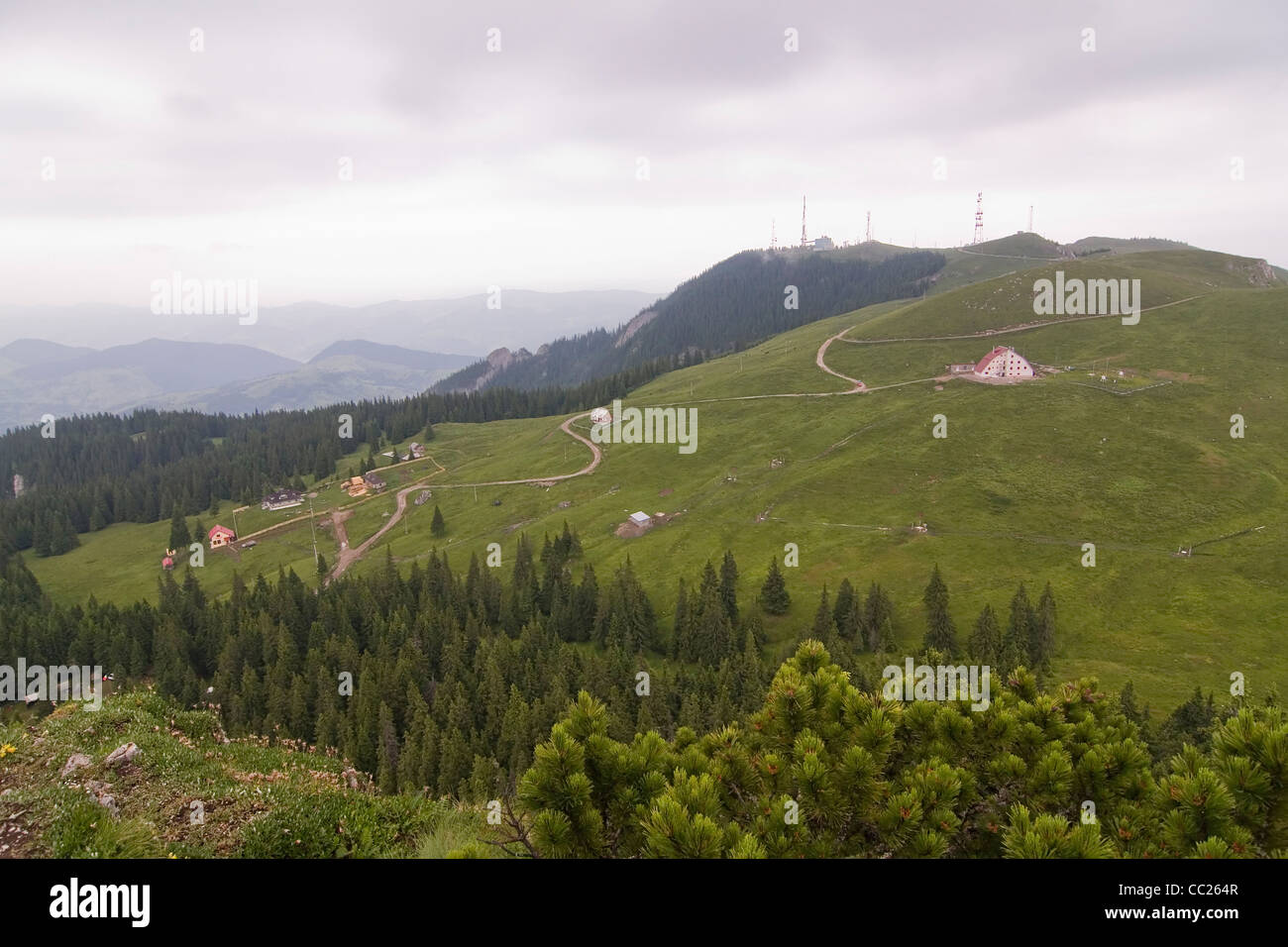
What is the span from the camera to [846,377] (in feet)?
584

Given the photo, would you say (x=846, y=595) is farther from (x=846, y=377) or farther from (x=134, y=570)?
(x=134, y=570)

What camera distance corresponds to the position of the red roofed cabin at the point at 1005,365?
152875 mm

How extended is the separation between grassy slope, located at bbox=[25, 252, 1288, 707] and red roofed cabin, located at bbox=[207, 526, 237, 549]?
72.1 ft

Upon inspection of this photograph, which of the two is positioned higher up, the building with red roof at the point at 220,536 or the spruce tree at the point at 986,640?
the spruce tree at the point at 986,640

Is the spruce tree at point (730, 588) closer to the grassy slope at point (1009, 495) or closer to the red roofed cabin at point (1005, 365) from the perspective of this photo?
the grassy slope at point (1009, 495)

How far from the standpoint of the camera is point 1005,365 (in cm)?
15362

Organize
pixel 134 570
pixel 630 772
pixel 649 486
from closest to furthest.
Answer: pixel 630 772 → pixel 649 486 → pixel 134 570

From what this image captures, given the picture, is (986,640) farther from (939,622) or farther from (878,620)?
(878,620)

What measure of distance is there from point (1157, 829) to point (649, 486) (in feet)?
438

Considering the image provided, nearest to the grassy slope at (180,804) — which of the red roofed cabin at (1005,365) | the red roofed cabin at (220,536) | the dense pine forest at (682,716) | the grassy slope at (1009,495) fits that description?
the dense pine forest at (682,716)

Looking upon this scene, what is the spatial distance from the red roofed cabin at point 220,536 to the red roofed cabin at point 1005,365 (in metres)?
203

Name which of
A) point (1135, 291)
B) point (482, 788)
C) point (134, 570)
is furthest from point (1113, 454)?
point (134, 570)

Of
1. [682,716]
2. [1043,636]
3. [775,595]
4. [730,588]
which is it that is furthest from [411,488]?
[1043,636]
